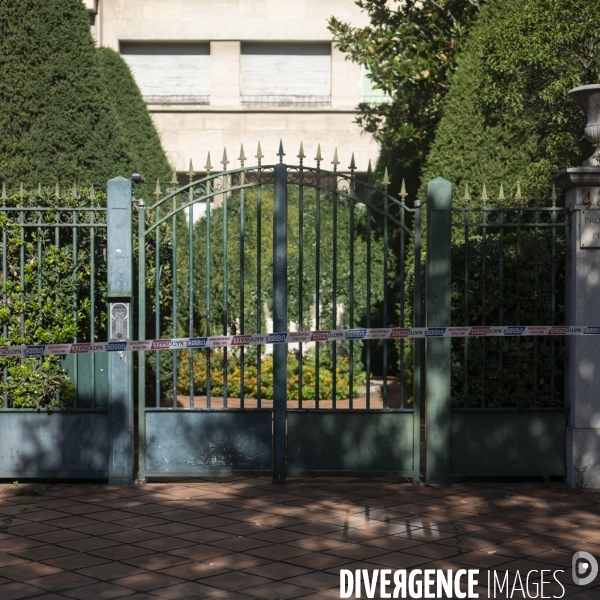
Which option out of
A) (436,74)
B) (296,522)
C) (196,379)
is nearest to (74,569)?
(296,522)

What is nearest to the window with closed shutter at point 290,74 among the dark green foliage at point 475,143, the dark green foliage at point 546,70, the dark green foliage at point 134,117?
the dark green foliage at point 134,117

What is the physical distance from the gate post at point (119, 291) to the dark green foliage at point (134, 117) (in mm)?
6877

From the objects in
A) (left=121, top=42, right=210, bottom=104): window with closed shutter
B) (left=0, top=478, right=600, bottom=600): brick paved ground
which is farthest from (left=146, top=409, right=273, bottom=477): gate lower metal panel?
(left=121, top=42, right=210, bottom=104): window with closed shutter

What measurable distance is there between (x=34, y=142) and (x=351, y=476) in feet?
19.9

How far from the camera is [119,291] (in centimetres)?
820

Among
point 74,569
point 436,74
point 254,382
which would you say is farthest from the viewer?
point 254,382

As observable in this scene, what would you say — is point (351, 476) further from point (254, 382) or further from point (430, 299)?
point (254, 382)

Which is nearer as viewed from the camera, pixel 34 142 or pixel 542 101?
pixel 542 101

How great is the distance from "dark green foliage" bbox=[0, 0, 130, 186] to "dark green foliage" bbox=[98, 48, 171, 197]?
315 centimetres

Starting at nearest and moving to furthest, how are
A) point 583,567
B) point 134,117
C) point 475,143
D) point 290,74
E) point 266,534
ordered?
point 583,567 → point 266,534 → point 475,143 → point 134,117 → point 290,74

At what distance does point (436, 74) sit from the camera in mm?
12930

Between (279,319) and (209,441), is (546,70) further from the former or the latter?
(209,441)

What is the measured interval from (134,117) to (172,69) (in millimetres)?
2931

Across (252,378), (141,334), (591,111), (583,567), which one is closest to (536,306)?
(591,111)
